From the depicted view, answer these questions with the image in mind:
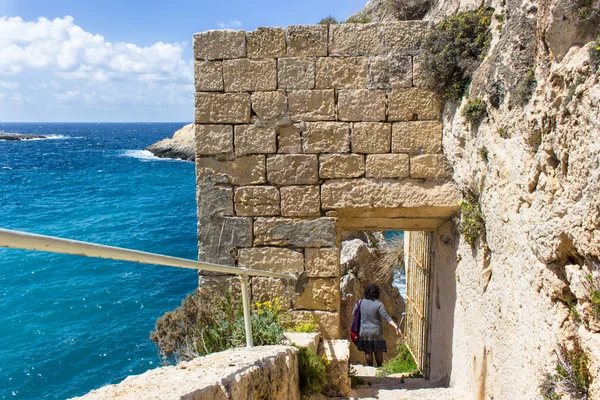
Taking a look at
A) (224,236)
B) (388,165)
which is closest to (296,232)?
(224,236)

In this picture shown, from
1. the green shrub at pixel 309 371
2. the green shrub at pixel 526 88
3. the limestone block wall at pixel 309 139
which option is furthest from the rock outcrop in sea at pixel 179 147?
the green shrub at pixel 526 88

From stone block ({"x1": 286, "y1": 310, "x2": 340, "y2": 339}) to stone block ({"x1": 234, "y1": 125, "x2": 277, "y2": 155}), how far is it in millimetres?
1742

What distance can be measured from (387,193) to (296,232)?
3.33 ft

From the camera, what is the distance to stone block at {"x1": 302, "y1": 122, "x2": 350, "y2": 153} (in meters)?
4.64

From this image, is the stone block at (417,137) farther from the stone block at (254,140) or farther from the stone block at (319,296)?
the stone block at (319,296)

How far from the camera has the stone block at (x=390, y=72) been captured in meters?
4.55

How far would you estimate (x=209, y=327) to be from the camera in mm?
4234

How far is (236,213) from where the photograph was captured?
192 inches

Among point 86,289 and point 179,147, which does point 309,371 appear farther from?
point 179,147

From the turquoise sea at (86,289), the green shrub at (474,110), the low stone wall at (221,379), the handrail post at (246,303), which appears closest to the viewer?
the low stone wall at (221,379)

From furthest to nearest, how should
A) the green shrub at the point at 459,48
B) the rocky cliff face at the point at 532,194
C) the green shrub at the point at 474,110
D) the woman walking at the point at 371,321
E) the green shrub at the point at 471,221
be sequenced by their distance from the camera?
the woman walking at the point at 371,321
the green shrub at the point at 459,48
the green shrub at the point at 471,221
the green shrub at the point at 474,110
the rocky cliff face at the point at 532,194

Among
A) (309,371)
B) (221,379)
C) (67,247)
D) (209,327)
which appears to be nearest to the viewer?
(67,247)

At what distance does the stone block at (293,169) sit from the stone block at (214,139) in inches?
18.2

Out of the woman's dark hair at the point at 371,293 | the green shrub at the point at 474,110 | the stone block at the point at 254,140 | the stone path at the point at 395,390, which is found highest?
the green shrub at the point at 474,110
